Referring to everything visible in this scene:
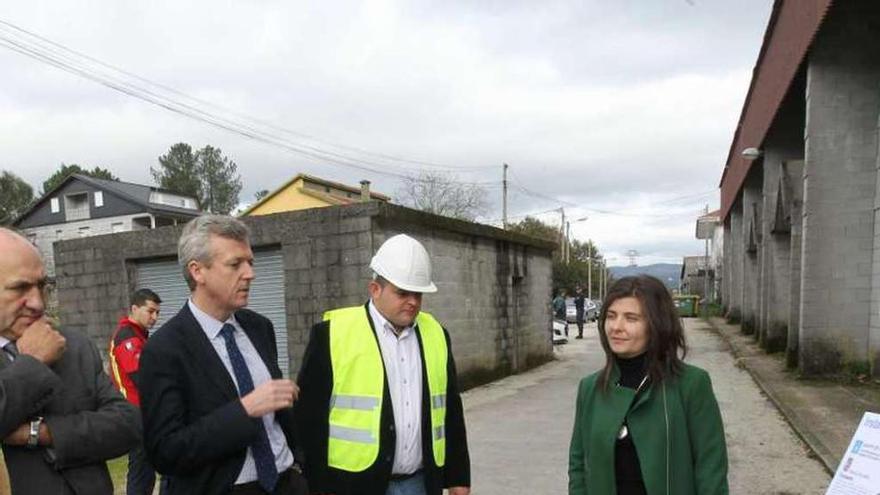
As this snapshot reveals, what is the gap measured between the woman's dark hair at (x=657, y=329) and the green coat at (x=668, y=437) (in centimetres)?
5

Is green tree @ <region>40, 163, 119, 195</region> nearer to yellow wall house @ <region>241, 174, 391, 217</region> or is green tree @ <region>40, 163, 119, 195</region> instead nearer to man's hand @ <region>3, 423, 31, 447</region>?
yellow wall house @ <region>241, 174, 391, 217</region>

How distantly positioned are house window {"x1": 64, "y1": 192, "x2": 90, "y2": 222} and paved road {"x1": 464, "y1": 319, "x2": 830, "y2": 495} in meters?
47.0

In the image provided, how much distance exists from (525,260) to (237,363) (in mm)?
11335

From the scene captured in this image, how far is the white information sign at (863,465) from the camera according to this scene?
2066 millimetres

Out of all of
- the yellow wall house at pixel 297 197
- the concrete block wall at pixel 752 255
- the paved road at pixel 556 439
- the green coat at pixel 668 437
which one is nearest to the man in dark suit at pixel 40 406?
the green coat at pixel 668 437

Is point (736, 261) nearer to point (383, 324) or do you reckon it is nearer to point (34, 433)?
point (383, 324)

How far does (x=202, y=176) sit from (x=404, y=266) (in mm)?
69681

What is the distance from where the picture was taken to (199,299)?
231cm

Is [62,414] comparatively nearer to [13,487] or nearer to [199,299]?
[13,487]

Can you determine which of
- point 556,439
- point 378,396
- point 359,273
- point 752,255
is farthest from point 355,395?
point 752,255

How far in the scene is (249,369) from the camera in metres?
2.34

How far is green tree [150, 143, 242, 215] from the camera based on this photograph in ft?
215

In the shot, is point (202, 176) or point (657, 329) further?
point (202, 176)

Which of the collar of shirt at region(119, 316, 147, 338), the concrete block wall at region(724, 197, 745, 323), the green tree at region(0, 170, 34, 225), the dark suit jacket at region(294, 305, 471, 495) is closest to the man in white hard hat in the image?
the dark suit jacket at region(294, 305, 471, 495)
